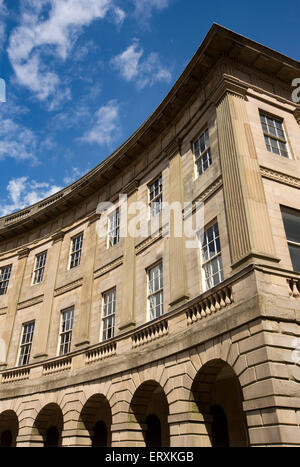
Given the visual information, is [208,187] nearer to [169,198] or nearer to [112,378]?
[169,198]

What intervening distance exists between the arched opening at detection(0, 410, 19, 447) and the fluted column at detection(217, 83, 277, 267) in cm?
1588

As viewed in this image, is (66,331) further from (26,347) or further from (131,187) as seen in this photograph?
(131,187)

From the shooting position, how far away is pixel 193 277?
12586 millimetres

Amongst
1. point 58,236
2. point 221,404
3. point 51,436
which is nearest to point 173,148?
point 58,236

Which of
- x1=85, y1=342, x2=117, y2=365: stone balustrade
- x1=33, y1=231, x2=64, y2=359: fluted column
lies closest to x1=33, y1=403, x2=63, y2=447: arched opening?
x1=33, y1=231, x2=64, y2=359: fluted column

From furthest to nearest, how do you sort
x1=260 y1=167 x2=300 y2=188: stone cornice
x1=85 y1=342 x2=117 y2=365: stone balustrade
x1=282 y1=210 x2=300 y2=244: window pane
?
1. x1=85 y1=342 x2=117 y2=365: stone balustrade
2. x1=260 y1=167 x2=300 y2=188: stone cornice
3. x1=282 y1=210 x2=300 y2=244: window pane

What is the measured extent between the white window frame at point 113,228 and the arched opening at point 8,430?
10.2m

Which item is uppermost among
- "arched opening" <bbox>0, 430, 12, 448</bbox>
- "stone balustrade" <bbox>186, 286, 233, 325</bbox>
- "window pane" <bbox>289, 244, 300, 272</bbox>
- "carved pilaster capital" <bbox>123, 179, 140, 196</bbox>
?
"carved pilaster capital" <bbox>123, 179, 140, 196</bbox>

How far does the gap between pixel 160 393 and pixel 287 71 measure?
13.4 metres

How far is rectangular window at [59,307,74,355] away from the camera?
1828cm

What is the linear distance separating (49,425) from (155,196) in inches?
458

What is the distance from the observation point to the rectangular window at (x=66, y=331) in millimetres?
18281

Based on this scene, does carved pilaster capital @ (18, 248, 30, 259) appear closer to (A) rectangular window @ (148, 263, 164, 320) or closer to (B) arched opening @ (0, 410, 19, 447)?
(B) arched opening @ (0, 410, 19, 447)

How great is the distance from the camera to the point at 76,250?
69.2 feet
